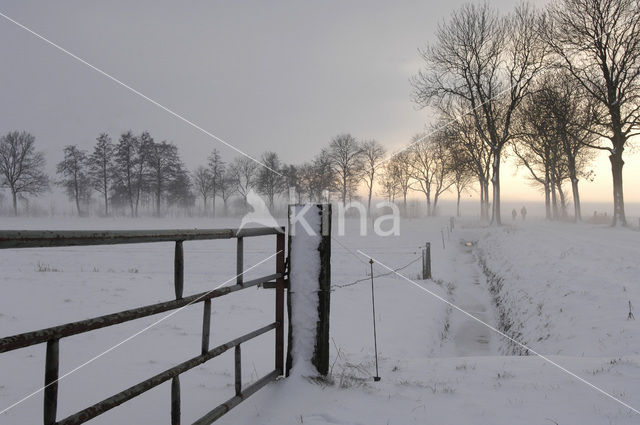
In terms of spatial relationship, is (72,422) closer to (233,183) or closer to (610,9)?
(610,9)

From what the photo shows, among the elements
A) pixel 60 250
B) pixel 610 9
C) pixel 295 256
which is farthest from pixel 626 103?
pixel 60 250

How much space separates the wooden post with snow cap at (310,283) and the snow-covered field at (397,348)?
25 centimetres

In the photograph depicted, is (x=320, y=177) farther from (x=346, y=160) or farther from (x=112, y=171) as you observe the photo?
(x=112, y=171)

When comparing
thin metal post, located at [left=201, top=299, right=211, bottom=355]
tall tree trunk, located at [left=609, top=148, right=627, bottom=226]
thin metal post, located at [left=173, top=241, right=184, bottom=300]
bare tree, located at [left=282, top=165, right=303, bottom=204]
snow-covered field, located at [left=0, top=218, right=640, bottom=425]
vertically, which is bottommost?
snow-covered field, located at [left=0, top=218, right=640, bottom=425]

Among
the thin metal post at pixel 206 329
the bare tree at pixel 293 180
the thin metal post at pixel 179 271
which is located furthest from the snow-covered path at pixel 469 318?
the bare tree at pixel 293 180

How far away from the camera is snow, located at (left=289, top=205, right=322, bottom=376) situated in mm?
4359

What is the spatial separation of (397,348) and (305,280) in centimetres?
372

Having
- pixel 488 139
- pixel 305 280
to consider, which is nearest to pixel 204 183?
pixel 488 139

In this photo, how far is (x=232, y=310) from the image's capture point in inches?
356

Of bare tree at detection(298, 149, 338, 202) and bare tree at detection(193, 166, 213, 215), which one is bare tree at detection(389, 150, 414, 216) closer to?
bare tree at detection(298, 149, 338, 202)

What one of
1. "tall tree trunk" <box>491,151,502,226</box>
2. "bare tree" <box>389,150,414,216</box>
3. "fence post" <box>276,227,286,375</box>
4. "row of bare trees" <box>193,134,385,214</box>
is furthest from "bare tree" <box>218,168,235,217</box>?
"fence post" <box>276,227,286,375</box>

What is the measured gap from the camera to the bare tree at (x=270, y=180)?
7088cm

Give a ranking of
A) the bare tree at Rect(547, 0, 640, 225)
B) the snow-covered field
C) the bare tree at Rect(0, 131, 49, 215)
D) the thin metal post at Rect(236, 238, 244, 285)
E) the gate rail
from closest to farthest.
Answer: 1. the gate rail
2. the thin metal post at Rect(236, 238, 244, 285)
3. the snow-covered field
4. the bare tree at Rect(547, 0, 640, 225)
5. the bare tree at Rect(0, 131, 49, 215)

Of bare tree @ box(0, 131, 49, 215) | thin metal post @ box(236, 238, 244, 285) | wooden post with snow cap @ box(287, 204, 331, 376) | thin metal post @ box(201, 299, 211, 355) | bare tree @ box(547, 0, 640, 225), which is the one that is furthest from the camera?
bare tree @ box(0, 131, 49, 215)
